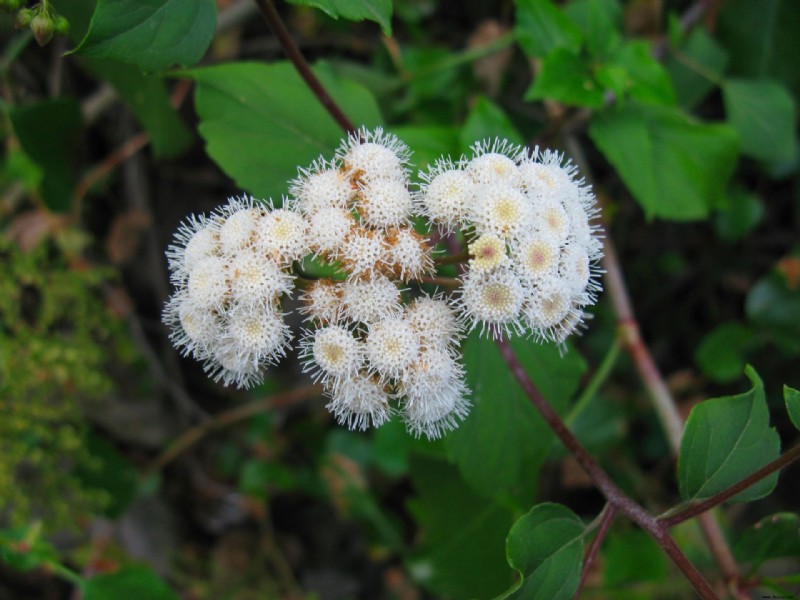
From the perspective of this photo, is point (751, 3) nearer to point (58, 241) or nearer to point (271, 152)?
point (271, 152)

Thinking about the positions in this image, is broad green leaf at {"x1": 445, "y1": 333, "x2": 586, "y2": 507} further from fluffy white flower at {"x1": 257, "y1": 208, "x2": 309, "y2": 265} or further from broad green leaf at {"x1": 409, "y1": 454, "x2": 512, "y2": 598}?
fluffy white flower at {"x1": 257, "y1": 208, "x2": 309, "y2": 265}

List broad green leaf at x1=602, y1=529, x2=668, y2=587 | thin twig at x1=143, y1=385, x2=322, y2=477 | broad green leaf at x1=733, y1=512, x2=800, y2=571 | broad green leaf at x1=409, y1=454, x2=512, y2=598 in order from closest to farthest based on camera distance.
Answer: broad green leaf at x1=733, y1=512, x2=800, y2=571
broad green leaf at x1=409, y1=454, x2=512, y2=598
broad green leaf at x1=602, y1=529, x2=668, y2=587
thin twig at x1=143, y1=385, x2=322, y2=477

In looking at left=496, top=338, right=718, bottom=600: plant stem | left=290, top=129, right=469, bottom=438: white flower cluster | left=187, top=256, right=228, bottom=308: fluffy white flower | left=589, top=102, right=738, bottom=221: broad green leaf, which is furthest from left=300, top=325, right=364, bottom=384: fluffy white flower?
left=589, top=102, right=738, bottom=221: broad green leaf

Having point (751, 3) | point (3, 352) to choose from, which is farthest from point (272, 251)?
point (751, 3)

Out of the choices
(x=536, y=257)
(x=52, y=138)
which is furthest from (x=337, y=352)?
(x=52, y=138)

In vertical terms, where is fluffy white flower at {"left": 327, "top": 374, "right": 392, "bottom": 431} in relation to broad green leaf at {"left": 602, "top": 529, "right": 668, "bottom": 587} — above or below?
above

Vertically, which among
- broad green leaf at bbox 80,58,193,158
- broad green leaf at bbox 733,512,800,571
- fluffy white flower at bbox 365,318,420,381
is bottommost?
broad green leaf at bbox 733,512,800,571

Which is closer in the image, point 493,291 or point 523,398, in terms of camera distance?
point 493,291
